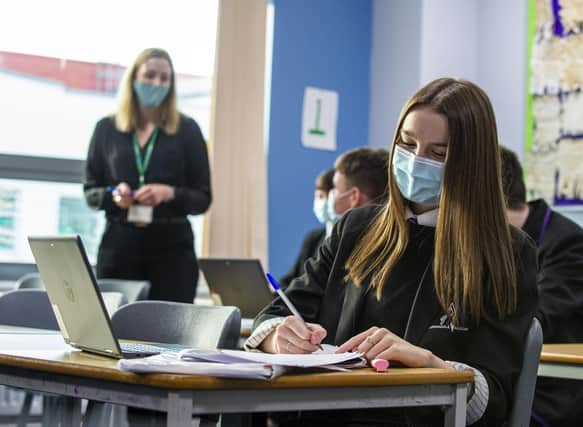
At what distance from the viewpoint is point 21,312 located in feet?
9.48

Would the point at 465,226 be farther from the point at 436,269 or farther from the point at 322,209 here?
the point at 322,209

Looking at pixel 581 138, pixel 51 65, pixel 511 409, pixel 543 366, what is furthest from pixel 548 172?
pixel 511 409

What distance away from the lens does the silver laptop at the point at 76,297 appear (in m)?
1.58

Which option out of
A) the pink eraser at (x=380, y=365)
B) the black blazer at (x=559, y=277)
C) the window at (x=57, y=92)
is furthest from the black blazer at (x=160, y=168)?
the pink eraser at (x=380, y=365)

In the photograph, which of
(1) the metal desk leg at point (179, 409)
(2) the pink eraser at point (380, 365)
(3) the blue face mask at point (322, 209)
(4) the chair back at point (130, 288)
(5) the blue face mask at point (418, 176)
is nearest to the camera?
(1) the metal desk leg at point (179, 409)

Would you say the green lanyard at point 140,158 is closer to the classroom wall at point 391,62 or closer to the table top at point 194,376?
the classroom wall at point 391,62

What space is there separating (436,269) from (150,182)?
91.9 inches

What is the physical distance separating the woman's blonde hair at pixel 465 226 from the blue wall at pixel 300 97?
3754 mm

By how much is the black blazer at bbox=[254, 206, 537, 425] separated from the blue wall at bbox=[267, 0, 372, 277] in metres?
3.64

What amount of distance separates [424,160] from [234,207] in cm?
358

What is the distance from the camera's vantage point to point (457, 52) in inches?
234

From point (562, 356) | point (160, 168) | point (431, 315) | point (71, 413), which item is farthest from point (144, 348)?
point (160, 168)

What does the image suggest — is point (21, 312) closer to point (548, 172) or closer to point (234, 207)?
point (234, 207)

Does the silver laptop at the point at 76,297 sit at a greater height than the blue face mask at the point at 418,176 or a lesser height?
lesser
